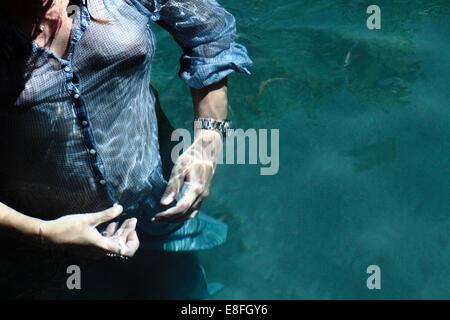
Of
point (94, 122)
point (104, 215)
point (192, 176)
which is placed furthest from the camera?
point (192, 176)

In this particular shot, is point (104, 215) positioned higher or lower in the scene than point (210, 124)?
lower

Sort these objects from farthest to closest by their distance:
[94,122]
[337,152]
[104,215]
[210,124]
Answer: [337,152]
[210,124]
[104,215]
[94,122]

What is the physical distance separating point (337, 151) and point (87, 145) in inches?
75.4

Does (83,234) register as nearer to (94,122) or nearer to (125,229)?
(125,229)

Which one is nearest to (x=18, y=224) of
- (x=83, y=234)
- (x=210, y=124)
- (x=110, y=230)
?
(x=83, y=234)

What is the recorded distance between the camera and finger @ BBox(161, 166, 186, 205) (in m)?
2.62

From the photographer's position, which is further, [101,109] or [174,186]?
[174,186]

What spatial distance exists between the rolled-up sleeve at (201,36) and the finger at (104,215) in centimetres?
59

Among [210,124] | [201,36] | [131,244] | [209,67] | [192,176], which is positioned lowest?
[131,244]

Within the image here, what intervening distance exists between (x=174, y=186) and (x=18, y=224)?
0.61 metres

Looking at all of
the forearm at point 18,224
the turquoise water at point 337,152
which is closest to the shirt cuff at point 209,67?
the forearm at point 18,224

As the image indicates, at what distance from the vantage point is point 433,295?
10.7ft

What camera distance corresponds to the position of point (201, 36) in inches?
100

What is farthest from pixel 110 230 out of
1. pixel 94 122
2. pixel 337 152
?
pixel 337 152
